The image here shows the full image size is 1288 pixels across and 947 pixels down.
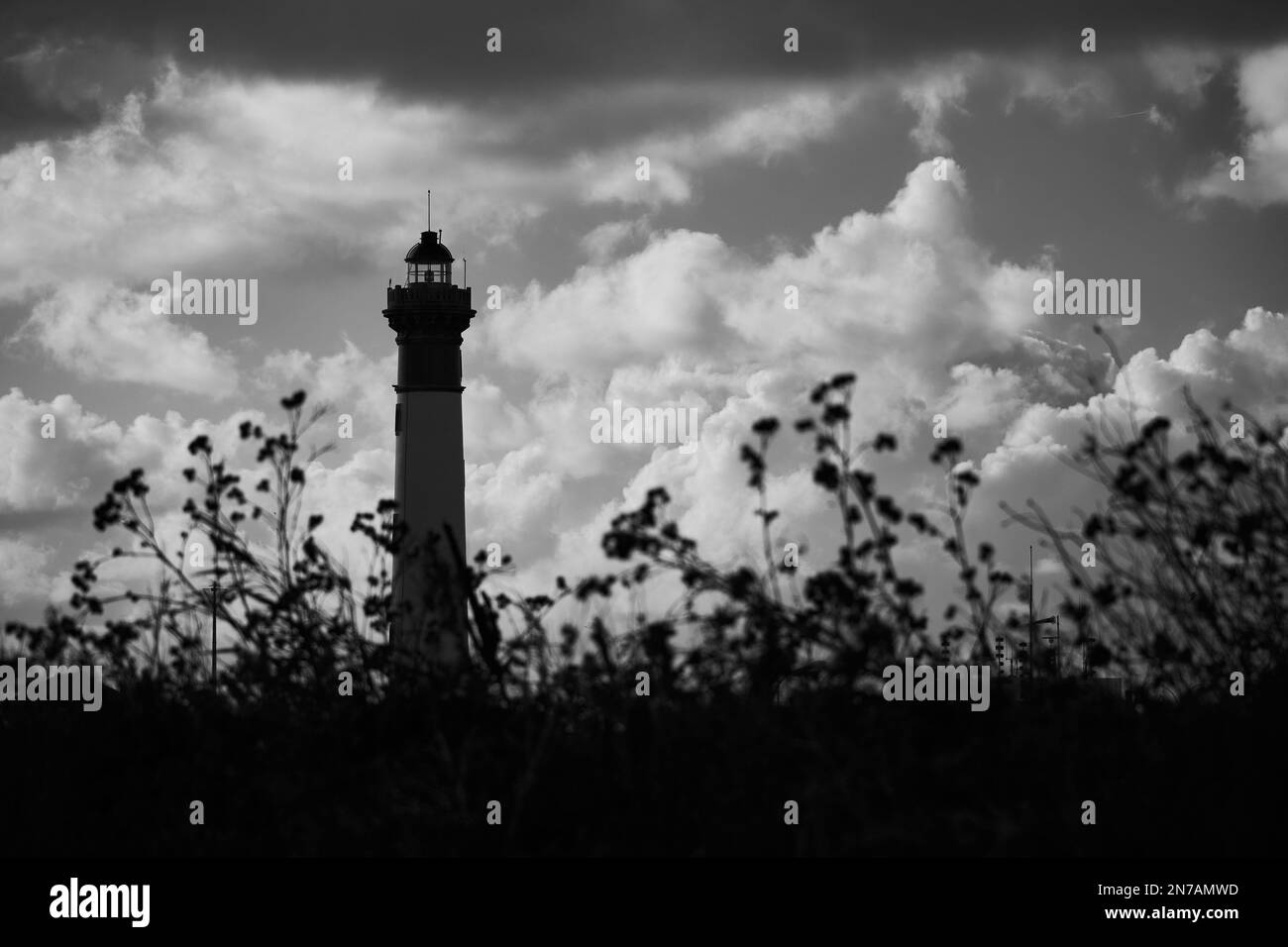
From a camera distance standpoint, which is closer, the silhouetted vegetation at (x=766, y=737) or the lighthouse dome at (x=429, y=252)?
the silhouetted vegetation at (x=766, y=737)

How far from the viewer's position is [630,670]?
674 centimetres

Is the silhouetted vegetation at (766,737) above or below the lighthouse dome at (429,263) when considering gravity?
below

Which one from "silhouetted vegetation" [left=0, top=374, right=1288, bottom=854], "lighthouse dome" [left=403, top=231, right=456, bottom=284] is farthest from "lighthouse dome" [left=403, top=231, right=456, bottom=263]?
"silhouetted vegetation" [left=0, top=374, right=1288, bottom=854]

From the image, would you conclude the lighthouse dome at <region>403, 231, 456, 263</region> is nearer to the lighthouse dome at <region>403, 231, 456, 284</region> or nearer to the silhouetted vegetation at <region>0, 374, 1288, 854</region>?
the lighthouse dome at <region>403, 231, 456, 284</region>

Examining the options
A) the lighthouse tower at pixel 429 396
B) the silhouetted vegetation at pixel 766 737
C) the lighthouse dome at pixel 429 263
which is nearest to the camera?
the silhouetted vegetation at pixel 766 737

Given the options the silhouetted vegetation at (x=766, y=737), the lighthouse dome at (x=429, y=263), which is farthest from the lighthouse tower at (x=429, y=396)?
the silhouetted vegetation at (x=766, y=737)

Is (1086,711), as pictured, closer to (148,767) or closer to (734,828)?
(734,828)

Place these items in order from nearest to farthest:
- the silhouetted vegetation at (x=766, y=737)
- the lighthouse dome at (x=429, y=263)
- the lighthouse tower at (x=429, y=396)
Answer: the silhouetted vegetation at (x=766, y=737), the lighthouse tower at (x=429, y=396), the lighthouse dome at (x=429, y=263)

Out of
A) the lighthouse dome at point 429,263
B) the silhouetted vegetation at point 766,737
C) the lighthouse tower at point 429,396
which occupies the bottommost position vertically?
the silhouetted vegetation at point 766,737

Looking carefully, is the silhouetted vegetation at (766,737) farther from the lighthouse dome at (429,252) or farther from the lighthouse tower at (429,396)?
the lighthouse dome at (429,252)

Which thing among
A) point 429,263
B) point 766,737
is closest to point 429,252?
point 429,263

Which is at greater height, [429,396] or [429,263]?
[429,263]

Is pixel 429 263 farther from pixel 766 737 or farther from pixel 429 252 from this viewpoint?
pixel 766 737
